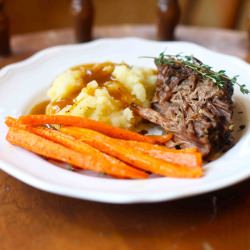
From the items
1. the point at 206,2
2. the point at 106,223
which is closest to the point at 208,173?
the point at 106,223

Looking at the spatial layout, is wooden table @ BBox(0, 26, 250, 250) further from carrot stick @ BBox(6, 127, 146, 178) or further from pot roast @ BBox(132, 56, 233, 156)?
pot roast @ BBox(132, 56, 233, 156)

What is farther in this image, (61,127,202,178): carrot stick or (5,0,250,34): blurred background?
(5,0,250,34): blurred background

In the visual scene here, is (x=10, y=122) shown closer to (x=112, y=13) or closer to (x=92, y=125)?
(x=92, y=125)

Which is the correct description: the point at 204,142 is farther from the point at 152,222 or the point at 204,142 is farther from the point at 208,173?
the point at 152,222

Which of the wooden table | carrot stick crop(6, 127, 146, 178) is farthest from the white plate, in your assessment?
the wooden table

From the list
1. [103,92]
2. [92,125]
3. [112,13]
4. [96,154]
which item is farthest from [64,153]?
[112,13]

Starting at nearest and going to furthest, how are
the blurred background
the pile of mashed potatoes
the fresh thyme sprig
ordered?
the fresh thyme sprig
the pile of mashed potatoes
the blurred background

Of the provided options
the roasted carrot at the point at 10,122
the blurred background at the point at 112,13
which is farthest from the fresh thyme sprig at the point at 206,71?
the blurred background at the point at 112,13
